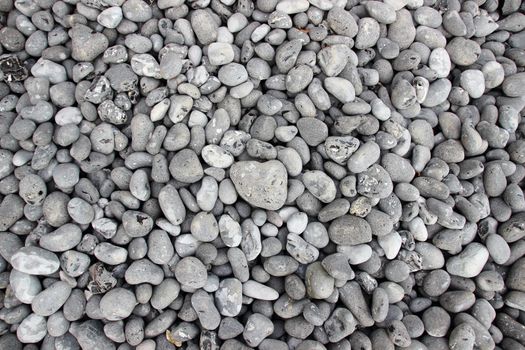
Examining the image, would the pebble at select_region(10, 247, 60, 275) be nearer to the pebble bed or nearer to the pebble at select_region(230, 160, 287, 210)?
the pebble bed

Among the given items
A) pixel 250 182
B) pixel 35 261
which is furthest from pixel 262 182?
pixel 35 261

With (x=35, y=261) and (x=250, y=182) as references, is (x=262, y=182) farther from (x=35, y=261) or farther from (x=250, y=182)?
(x=35, y=261)

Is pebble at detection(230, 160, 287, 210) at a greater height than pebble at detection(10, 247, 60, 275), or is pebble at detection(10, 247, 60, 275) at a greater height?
pebble at detection(230, 160, 287, 210)

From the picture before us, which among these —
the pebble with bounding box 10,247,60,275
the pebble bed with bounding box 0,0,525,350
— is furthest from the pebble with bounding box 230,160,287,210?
the pebble with bounding box 10,247,60,275

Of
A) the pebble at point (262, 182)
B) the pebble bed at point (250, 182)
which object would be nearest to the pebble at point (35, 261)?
the pebble bed at point (250, 182)

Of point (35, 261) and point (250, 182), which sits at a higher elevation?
point (250, 182)

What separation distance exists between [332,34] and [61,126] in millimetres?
770

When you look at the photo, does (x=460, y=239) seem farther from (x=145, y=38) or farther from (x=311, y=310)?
(x=145, y=38)

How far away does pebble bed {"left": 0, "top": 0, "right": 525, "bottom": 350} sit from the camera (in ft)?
3.26

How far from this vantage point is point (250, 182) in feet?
3.33

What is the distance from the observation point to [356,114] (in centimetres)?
109

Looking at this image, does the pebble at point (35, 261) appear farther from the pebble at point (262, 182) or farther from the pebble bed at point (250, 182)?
the pebble at point (262, 182)

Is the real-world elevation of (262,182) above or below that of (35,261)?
above

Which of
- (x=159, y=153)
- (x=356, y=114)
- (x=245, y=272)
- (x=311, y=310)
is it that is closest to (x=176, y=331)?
(x=245, y=272)
